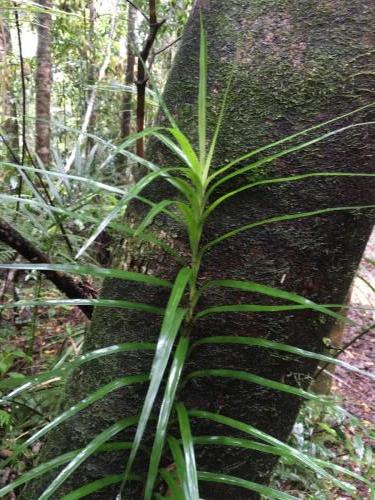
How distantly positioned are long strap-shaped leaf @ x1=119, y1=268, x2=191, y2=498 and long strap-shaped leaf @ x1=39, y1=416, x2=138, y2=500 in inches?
4.2

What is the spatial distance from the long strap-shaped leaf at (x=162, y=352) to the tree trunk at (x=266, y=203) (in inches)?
7.9

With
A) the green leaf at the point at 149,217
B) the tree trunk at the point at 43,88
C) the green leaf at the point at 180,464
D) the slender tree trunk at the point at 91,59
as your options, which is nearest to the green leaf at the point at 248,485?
the green leaf at the point at 180,464

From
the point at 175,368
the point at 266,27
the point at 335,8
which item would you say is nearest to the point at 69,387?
the point at 175,368

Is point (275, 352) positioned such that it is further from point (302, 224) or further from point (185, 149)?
point (185, 149)

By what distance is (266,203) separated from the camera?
876mm

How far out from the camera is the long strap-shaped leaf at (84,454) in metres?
0.70

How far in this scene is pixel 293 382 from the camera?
0.98 m

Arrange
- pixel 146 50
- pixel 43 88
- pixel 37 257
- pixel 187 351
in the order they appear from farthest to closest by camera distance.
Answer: pixel 43 88
pixel 146 50
pixel 37 257
pixel 187 351

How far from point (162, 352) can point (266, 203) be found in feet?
1.31

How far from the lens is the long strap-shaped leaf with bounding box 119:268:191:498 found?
0.59 m

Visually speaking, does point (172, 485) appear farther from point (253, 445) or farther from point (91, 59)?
point (91, 59)

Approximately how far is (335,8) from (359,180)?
0.35m

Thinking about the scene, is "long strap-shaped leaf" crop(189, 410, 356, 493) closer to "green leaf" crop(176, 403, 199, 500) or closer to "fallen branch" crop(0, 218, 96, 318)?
"green leaf" crop(176, 403, 199, 500)

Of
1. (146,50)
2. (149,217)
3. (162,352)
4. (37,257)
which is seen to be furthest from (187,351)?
(146,50)
